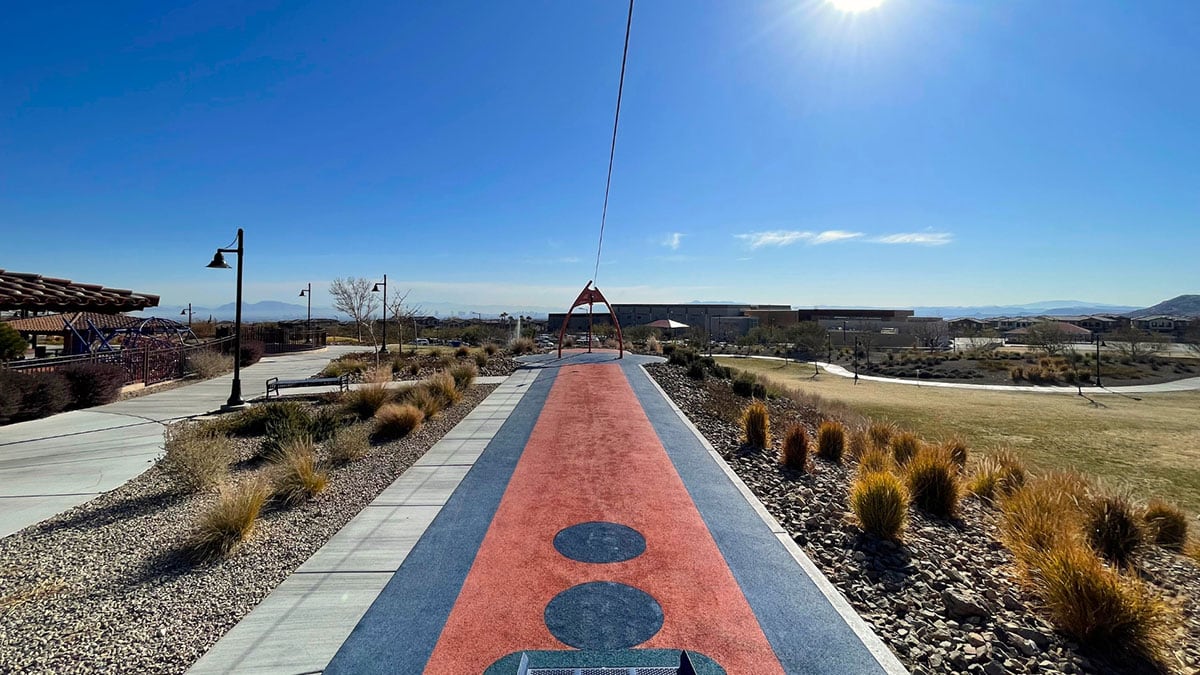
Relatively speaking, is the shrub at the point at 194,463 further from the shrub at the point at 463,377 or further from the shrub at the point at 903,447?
the shrub at the point at 903,447

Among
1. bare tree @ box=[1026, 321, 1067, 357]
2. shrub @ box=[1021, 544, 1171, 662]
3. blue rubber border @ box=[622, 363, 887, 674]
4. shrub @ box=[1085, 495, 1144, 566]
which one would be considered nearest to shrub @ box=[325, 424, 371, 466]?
blue rubber border @ box=[622, 363, 887, 674]

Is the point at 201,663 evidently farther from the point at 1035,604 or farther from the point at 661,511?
the point at 1035,604

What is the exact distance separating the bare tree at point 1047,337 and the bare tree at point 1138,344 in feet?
12.9

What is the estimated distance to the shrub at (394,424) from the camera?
948 cm

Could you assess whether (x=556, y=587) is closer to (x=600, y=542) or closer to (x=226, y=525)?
(x=600, y=542)

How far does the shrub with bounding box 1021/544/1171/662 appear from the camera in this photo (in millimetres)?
3475

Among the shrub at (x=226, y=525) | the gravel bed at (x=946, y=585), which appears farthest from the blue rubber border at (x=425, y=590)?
the gravel bed at (x=946, y=585)

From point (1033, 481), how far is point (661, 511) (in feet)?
19.3

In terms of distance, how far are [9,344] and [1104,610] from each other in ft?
96.8

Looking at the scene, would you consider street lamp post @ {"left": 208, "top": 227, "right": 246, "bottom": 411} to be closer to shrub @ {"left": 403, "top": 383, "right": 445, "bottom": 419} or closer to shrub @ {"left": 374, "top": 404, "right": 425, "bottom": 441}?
shrub @ {"left": 403, "top": 383, "right": 445, "bottom": 419}

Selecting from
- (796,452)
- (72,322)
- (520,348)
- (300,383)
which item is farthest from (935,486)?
(72,322)

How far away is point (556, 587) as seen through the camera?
409 centimetres

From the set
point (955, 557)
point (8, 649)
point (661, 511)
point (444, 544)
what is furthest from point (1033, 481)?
point (8, 649)

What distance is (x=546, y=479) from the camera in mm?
6914
